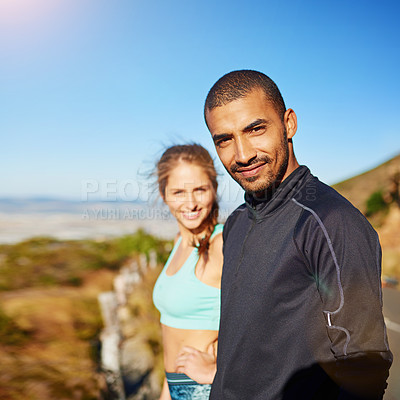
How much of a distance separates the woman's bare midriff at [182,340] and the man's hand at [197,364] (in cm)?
8

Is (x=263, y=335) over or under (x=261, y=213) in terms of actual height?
under

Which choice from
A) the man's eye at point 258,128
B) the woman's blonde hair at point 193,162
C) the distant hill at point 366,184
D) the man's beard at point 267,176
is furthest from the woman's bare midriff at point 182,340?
the distant hill at point 366,184

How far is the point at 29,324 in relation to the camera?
24.0 feet

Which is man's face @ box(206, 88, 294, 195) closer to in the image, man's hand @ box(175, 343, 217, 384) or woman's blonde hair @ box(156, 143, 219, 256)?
woman's blonde hair @ box(156, 143, 219, 256)

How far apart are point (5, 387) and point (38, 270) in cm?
1077

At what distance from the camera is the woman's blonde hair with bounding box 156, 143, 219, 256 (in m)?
2.20

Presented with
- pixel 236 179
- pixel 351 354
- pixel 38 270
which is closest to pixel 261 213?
pixel 236 179

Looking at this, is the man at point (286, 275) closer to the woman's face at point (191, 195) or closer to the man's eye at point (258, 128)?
the man's eye at point (258, 128)

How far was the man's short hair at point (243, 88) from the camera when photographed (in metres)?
1.31

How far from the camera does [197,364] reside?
5.84ft

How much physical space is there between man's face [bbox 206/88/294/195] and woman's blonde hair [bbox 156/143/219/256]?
2.80 feet

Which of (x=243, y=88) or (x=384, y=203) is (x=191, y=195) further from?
(x=384, y=203)

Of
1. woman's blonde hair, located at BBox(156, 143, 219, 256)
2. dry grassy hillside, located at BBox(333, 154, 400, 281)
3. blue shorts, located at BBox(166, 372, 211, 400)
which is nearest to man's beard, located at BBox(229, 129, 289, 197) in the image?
woman's blonde hair, located at BBox(156, 143, 219, 256)

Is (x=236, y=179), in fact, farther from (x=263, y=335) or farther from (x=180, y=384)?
(x=180, y=384)
